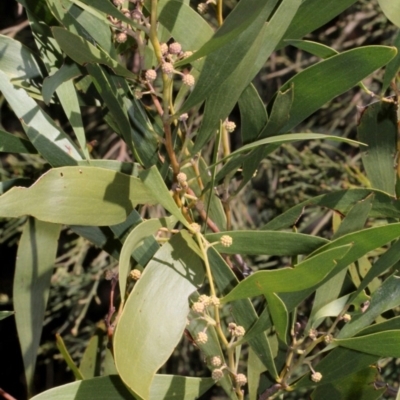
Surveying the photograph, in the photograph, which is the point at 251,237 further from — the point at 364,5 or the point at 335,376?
the point at 364,5

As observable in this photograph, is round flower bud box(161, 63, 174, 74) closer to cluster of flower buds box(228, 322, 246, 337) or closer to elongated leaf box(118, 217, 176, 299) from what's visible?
elongated leaf box(118, 217, 176, 299)

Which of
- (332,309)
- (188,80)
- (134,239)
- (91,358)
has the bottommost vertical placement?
(91,358)

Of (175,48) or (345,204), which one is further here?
(345,204)

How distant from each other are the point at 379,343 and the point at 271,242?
0.12 meters

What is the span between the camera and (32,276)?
23.1 inches

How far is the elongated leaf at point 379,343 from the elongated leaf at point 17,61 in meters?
0.37

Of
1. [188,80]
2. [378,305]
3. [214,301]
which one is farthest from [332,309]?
[188,80]

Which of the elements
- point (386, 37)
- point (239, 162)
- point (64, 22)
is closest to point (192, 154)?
point (239, 162)

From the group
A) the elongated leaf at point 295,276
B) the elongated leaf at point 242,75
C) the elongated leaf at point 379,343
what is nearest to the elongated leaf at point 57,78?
the elongated leaf at point 242,75

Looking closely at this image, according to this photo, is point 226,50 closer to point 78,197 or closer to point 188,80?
point 188,80

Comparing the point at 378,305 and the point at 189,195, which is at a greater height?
the point at 189,195

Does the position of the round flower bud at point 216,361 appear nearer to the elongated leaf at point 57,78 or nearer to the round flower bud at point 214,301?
the round flower bud at point 214,301

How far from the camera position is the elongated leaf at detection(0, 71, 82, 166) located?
1.75ft

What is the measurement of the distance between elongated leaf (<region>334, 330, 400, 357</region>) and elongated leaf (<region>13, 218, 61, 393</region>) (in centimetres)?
27
